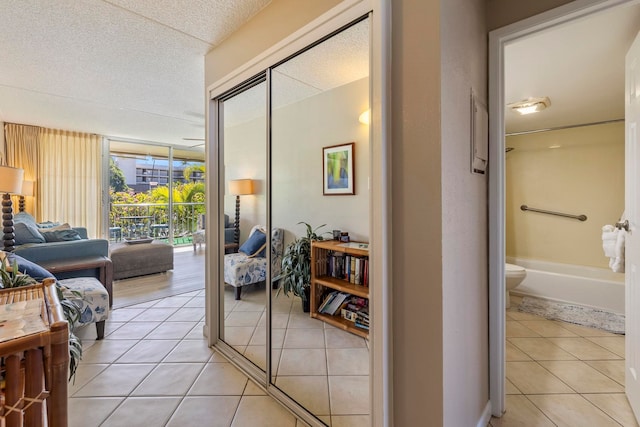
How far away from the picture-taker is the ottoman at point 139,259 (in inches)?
158

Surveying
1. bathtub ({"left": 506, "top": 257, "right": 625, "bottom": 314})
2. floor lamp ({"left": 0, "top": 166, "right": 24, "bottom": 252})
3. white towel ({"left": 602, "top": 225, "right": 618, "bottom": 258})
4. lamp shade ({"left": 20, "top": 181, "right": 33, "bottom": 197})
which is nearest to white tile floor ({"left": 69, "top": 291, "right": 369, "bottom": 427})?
floor lamp ({"left": 0, "top": 166, "right": 24, "bottom": 252})

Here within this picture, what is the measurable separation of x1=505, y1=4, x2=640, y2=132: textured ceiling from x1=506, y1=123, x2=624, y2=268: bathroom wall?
1.50 ft

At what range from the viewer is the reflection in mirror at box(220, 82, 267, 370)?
206 cm

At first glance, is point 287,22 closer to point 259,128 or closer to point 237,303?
point 259,128

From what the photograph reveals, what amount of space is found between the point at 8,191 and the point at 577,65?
5424 millimetres

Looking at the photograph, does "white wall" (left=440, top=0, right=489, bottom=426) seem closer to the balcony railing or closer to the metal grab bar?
the metal grab bar

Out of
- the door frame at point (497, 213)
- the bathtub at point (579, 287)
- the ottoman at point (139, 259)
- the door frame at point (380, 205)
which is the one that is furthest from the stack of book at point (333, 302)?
the ottoman at point (139, 259)

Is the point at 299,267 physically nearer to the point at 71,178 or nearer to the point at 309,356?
the point at 309,356

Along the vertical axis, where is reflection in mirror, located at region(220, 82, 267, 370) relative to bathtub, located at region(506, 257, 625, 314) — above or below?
above

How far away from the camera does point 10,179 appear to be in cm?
310

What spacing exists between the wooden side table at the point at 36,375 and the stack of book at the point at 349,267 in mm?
1255

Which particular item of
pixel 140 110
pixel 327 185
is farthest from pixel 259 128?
pixel 140 110

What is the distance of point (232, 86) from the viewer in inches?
81.0

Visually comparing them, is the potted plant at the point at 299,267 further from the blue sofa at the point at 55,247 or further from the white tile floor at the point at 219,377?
the blue sofa at the point at 55,247
